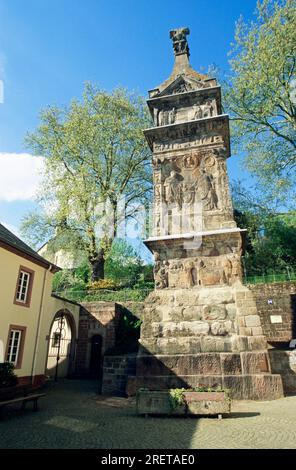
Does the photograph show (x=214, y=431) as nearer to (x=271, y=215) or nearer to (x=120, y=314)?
(x=120, y=314)

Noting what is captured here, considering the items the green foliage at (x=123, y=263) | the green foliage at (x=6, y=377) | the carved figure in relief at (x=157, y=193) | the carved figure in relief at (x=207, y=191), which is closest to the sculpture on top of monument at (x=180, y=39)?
the carved figure in relief at (x=207, y=191)

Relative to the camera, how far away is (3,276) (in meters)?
11.2

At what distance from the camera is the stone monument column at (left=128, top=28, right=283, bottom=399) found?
8.02 meters

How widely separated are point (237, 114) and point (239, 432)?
19243 millimetres

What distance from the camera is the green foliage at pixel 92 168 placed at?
20.5 meters

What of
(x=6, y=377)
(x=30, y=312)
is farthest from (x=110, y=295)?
(x=6, y=377)

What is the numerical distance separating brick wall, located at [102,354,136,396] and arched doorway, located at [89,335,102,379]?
281 inches

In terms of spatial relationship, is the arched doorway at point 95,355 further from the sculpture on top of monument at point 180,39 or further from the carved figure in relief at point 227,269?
the sculpture on top of monument at point 180,39

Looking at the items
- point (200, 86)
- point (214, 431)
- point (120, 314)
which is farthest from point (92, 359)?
point (200, 86)

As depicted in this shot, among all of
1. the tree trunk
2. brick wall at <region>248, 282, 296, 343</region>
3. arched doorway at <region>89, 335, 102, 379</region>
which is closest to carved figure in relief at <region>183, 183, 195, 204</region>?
brick wall at <region>248, 282, 296, 343</region>

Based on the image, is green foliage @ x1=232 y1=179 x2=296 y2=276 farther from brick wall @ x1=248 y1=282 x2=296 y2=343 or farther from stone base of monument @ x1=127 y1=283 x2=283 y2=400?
stone base of monument @ x1=127 y1=283 x2=283 y2=400

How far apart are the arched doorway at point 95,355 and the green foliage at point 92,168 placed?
4.88m

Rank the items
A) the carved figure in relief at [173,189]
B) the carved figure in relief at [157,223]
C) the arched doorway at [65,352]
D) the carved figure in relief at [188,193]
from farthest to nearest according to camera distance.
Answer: the arched doorway at [65,352] < the carved figure in relief at [173,189] < the carved figure in relief at [188,193] < the carved figure in relief at [157,223]
